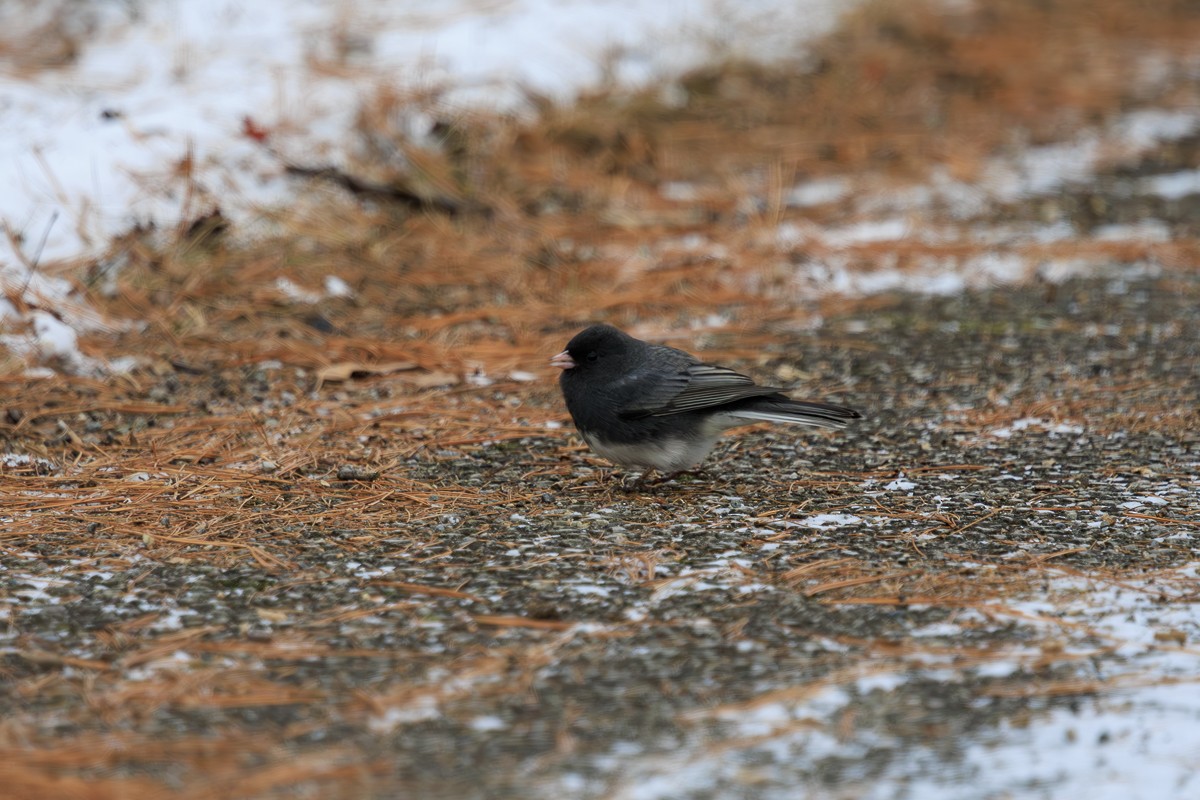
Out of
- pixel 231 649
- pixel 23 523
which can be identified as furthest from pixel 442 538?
pixel 23 523

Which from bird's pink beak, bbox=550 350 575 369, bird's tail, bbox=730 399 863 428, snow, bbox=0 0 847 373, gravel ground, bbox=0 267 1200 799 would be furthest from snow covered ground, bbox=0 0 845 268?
bird's tail, bbox=730 399 863 428

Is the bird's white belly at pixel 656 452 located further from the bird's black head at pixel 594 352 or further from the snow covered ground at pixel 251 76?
the snow covered ground at pixel 251 76

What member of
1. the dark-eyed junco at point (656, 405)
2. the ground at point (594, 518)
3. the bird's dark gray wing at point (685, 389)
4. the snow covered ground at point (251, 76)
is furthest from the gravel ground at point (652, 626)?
the snow covered ground at point (251, 76)

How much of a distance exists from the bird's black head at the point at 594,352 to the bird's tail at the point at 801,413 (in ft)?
1.62

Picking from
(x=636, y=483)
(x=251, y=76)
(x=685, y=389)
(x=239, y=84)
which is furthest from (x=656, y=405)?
(x=251, y=76)

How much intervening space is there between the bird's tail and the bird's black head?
1.62 feet

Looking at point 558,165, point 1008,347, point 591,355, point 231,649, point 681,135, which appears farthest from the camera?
point 681,135

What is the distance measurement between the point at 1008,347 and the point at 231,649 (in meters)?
3.70

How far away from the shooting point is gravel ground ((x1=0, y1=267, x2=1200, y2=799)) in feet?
7.82

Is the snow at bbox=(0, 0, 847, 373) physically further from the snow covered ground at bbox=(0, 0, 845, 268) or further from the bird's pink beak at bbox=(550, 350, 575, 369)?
the bird's pink beak at bbox=(550, 350, 575, 369)

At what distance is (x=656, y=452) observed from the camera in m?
3.92

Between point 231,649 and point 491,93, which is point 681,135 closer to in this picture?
point 491,93

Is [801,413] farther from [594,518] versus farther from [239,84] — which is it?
[239,84]

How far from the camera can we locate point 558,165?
7.27m
